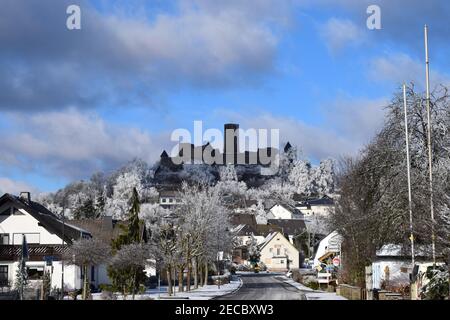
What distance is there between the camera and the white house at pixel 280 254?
131175mm

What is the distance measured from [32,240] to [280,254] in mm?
81335

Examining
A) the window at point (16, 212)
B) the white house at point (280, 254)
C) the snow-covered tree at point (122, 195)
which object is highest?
the snow-covered tree at point (122, 195)

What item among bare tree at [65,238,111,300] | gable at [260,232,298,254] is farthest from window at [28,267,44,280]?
gable at [260,232,298,254]

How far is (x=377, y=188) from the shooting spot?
43.4 meters

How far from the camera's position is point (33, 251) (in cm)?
5294

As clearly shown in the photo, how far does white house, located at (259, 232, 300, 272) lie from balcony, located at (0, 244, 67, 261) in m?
81.6

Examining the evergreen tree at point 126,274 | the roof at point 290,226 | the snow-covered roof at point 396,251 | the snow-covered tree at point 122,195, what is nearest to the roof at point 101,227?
the evergreen tree at point 126,274

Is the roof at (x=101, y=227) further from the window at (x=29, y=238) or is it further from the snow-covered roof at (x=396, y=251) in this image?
the snow-covered roof at (x=396, y=251)

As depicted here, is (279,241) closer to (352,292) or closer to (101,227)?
(101,227)

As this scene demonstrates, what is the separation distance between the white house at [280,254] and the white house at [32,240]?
3070 inches
